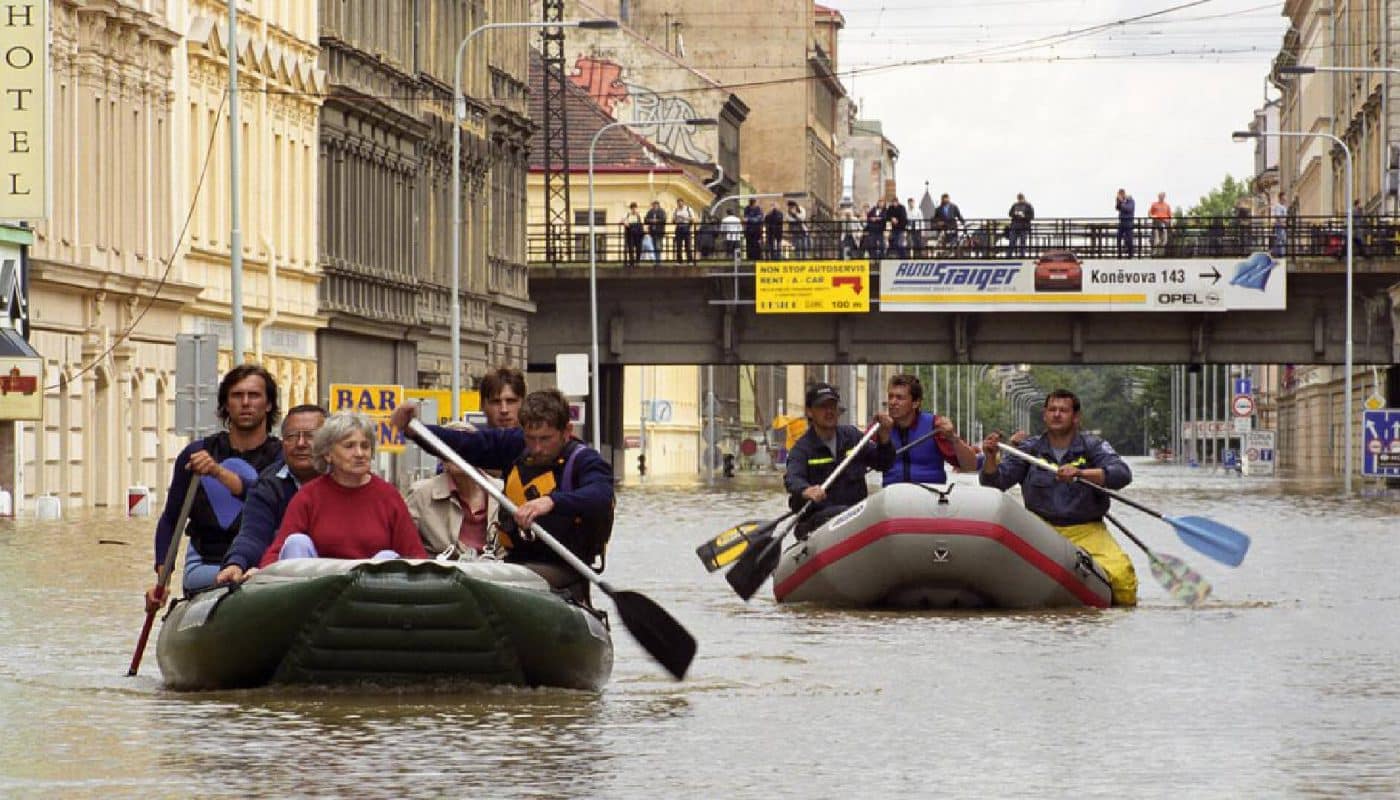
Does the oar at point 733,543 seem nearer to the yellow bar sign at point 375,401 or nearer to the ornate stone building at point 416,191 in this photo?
the yellow bar sign at point 375,401

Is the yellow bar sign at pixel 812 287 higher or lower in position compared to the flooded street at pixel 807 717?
higher

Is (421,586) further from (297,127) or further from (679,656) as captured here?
(297,127)

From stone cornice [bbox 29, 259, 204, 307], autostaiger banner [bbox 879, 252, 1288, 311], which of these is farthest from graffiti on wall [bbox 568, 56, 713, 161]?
stone cornice [bbox 29, 259, 204, 307]

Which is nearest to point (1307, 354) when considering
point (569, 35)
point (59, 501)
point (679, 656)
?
point (59, 501)

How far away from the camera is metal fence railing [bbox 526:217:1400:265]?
7906 centimetres

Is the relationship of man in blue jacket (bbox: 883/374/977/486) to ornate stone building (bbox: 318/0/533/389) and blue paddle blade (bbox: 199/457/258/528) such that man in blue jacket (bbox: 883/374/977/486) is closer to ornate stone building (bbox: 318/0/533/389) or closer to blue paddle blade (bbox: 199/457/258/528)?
blue paddle blade (bbox: 199/457/258/528)

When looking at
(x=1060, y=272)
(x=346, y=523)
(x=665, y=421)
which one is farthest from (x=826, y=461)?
(x=665, y=421)

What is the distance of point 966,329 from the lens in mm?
80750

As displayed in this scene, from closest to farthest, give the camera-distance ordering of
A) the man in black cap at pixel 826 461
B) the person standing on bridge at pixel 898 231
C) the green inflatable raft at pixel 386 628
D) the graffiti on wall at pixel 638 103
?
the green inflatable raft at pixel 386 628, the man in black cap at pixel 826 461, the person standing on bridge at pixel 898 231, the graffiti on wall at pixel 638 103

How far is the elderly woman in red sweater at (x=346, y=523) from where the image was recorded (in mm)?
15984

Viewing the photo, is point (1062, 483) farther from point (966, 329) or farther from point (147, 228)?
point (966, 329)

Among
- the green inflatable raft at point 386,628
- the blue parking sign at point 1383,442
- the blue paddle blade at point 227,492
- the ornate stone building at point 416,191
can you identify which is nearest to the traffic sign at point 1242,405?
the ornate stone building at point 416,191

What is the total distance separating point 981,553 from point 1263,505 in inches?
1542

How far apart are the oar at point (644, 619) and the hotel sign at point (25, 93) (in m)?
32.1
